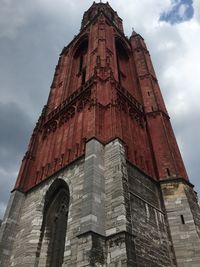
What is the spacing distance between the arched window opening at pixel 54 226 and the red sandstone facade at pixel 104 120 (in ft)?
4.62

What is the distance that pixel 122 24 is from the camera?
37.9 metres

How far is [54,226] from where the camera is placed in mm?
13125

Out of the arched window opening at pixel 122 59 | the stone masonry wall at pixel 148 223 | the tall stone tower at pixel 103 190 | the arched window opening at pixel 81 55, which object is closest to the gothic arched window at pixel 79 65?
the arched window opening at pixel 81 55

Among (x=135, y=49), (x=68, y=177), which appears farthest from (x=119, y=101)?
(x=135, y=49)

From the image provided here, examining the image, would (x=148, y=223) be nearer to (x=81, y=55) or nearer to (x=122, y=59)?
(x=122, y=59)

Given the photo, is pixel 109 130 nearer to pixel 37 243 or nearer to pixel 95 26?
pixel 37 243

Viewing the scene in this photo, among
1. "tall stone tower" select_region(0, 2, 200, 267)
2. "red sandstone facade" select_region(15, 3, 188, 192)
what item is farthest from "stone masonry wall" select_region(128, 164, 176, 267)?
"red sandstone facade" select_region(15, 3, 188, 192)

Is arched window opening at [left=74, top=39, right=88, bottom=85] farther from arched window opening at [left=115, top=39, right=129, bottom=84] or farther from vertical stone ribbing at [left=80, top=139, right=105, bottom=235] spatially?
vertical stone ribbing at [left=80, top=139, right=105, bottom=235]

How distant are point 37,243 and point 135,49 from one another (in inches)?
864

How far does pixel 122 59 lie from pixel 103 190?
1861 centimetres

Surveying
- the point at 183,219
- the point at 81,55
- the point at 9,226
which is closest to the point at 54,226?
the point at 9,226

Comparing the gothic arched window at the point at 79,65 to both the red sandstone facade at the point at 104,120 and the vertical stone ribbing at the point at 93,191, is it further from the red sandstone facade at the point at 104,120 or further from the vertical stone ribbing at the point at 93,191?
the vertical stone ribbing at the point at 93,191

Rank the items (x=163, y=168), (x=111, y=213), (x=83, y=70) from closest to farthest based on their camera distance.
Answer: (x=111, y=213)
(x=163, y=168)
(x=83, y=70)

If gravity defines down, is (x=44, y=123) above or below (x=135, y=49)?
below
